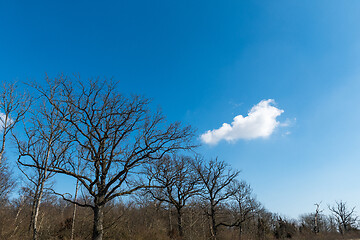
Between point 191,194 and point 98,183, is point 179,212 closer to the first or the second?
point 191,194

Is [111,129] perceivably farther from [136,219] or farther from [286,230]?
[286,230]

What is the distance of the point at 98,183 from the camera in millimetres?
13742

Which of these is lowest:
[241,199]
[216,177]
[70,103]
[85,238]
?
[85,238]

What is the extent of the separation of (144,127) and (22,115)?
A: 669 cm

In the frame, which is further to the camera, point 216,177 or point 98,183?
point 216,177

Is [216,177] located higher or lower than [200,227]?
higher

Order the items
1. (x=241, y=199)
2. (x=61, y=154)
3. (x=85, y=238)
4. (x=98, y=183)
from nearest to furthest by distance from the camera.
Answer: (x=61, y=154), (x=98, y=183), (x=85, y=238), (x=241, y=199)

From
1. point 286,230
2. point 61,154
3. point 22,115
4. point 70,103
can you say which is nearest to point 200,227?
point 61,154

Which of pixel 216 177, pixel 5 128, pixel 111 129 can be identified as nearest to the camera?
pixel 5 128

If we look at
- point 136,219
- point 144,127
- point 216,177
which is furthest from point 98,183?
point 216,177

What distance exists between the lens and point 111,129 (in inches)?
588

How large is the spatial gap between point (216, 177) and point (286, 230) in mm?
24636

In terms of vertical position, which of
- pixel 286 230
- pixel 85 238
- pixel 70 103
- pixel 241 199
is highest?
pixel 70 103

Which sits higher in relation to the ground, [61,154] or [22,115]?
[22,115]
